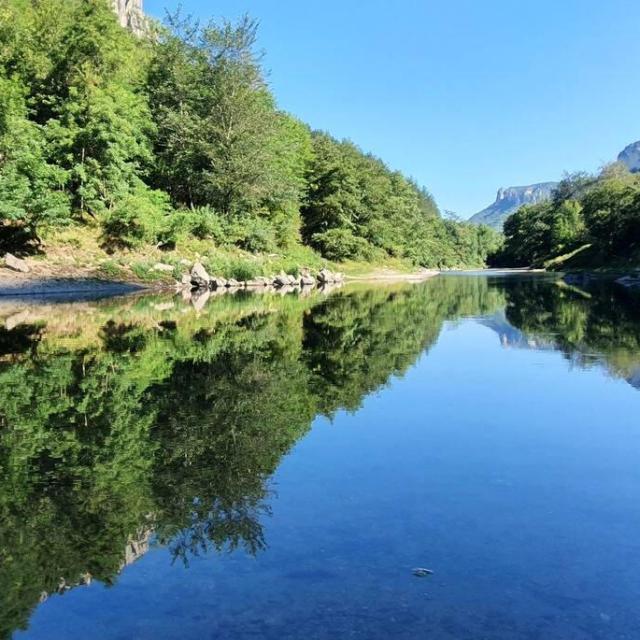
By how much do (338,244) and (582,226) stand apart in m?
61.8

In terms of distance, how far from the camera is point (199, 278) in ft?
136

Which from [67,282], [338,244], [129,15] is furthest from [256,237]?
[129,15]

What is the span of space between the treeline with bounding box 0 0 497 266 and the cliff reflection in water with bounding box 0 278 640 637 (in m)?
19.8

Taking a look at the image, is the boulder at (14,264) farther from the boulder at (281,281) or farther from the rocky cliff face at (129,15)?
the rocky cliff face at (129,15)

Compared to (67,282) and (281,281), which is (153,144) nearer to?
(281,281)

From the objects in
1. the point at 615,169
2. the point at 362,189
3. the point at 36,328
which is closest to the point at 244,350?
the point at 36,328

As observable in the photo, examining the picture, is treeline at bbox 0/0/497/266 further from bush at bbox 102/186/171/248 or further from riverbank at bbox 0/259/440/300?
riverbank at bbox 0/259/440/300

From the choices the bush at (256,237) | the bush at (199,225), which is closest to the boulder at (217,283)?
the bush at (199,225)

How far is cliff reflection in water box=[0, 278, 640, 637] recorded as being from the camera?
4.86m

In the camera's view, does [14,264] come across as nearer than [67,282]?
Yes

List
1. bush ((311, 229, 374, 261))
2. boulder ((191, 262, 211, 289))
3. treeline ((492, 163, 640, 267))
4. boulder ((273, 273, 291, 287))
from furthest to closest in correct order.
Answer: treeline ((492, 163, 640, 267)) < bush ((311, 229, 374, 261)) < boulder ((273, 273, 291, 287)) < boulder ((191, 262, 211, 289))

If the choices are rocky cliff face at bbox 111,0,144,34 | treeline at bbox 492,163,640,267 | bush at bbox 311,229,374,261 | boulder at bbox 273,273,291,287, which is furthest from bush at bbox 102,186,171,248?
rocky cliff face at bbox 111,0,144,34

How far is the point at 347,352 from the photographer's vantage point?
14.6 metres

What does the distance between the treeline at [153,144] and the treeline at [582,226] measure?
3356cm
